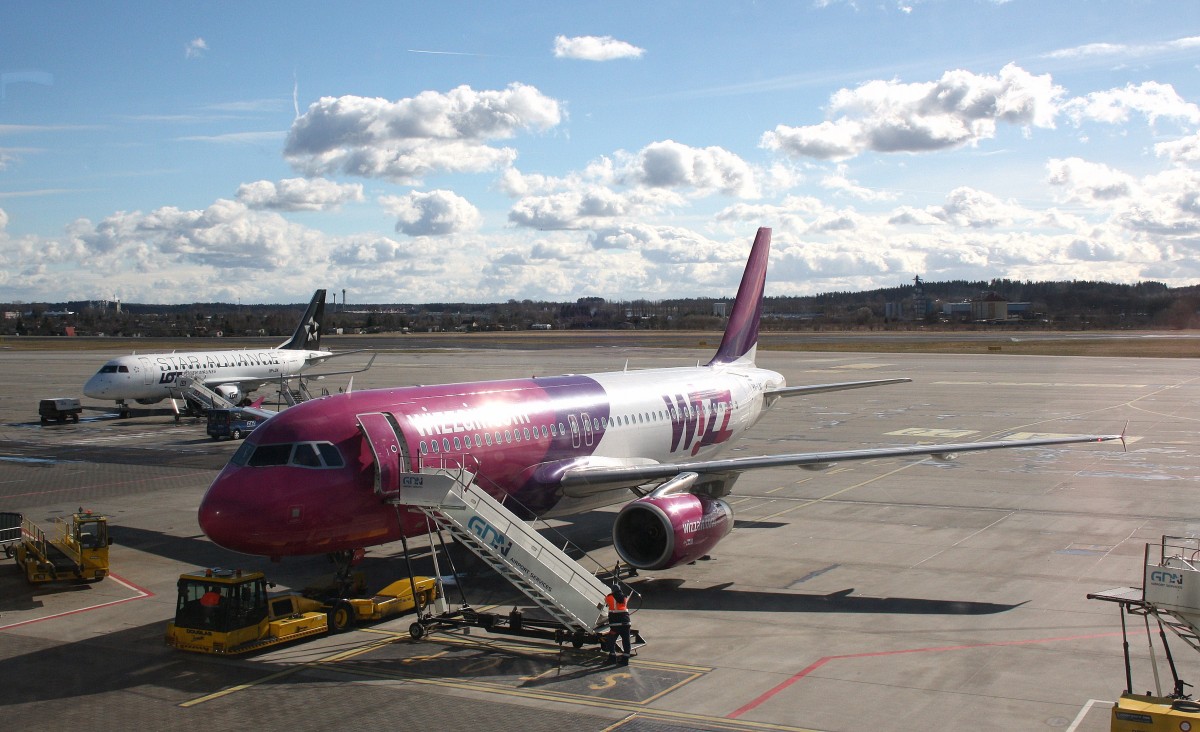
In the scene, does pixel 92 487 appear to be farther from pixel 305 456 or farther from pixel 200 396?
pixel 200 396

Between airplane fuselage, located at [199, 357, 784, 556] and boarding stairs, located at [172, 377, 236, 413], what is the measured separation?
33.4 m

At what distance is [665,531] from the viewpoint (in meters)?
20.8

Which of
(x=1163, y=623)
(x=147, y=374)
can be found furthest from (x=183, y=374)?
(x=1163, y=623)

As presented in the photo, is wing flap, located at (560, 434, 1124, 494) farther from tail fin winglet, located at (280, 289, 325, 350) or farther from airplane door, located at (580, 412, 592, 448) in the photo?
tail fin winglet, located at (280, 289, 325, 350)

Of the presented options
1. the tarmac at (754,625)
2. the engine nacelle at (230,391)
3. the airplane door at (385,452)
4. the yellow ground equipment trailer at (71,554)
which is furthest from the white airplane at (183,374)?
the airplane door at (385,452)

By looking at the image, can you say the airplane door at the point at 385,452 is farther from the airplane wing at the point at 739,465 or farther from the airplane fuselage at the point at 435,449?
the airplane wing at the point at 739,465

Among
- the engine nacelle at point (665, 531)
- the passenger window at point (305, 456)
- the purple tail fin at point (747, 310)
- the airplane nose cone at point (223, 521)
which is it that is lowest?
the engine nacelle at point (665, 531)

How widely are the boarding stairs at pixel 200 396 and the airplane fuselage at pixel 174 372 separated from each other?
29 centimetres

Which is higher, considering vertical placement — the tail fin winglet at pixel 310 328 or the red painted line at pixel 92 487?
the tail fin winglet at pixel 310 328

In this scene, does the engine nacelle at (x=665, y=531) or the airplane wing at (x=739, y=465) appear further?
the airplane wing at (x=739, y=465)

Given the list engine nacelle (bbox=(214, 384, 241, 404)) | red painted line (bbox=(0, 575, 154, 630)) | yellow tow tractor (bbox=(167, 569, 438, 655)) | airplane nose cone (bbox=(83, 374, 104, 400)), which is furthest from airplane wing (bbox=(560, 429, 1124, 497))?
airplane nose cone (bbox=(83, 374, 104, 400))

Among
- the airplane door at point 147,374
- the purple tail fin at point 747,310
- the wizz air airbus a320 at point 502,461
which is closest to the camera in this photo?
the wizz air airbus a320 at point 502,461

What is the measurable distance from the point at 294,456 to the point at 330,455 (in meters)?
0.68

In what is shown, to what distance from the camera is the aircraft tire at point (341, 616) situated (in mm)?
18875
